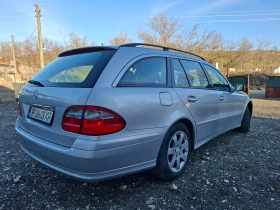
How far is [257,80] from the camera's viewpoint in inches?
1142

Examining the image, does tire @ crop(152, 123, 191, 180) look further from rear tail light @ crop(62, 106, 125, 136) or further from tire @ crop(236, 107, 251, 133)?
tire @ crop(236, 107, 251, 133)

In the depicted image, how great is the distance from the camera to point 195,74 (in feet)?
10.3

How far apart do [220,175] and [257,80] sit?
30.8 metres

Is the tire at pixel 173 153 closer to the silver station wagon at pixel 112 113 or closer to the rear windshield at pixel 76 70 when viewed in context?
the silver station wagon at pixel 112 113

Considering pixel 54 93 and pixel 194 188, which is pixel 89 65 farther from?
pixel 194 188

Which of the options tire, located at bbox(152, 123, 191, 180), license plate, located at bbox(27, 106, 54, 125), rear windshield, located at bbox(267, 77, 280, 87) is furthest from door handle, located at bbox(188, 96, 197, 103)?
rear windshield, located at bbox(267, 77, 280, 87)

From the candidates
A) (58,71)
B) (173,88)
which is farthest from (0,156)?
(173,88)

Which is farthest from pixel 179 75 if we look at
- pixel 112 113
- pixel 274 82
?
pixel 274 82

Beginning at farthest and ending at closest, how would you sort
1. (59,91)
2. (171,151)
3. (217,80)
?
(217,80) < (171,151) < (59,91)

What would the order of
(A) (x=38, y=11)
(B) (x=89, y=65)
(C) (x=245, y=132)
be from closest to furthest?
1. (B) (x=89, y=65)
2. (C) (x=245, y=132)
3. (A) (x=38, y=11)

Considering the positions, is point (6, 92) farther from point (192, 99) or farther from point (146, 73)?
point (192, 99)

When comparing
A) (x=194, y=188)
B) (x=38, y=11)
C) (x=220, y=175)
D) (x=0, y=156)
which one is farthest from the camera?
(x=38, y=11)

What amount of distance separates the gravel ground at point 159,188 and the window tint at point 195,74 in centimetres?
118

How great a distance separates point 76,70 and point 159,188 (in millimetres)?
1648
